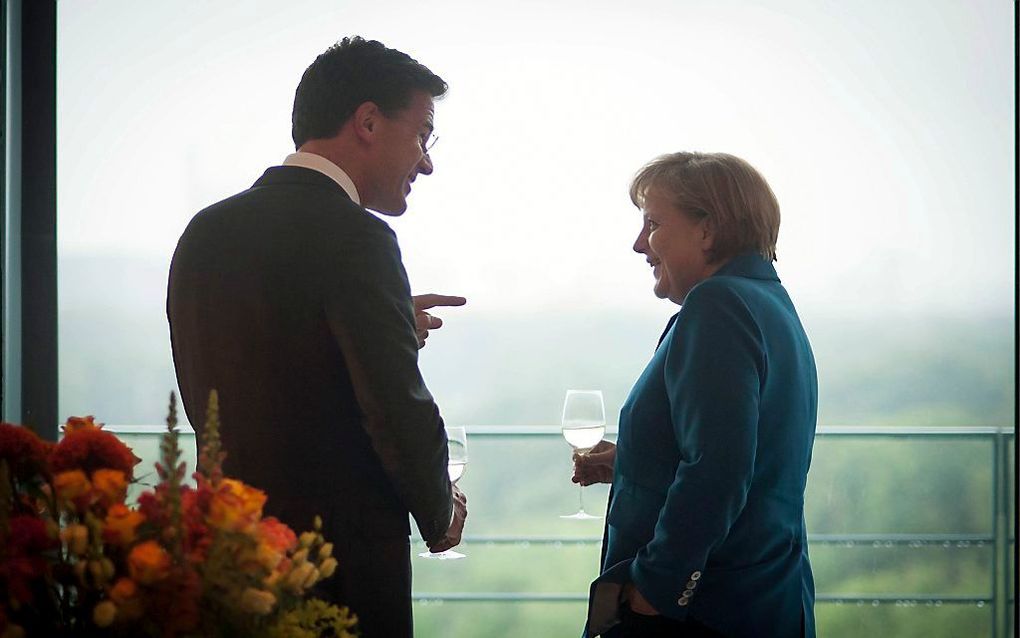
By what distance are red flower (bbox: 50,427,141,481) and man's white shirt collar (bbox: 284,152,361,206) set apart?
73 centimetres

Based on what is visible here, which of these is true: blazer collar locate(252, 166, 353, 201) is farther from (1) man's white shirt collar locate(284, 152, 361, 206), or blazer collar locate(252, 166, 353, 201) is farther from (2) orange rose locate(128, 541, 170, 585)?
(2) orange rose locate(128, 541, 170, 585)

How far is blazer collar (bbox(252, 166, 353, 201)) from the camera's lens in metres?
1.45

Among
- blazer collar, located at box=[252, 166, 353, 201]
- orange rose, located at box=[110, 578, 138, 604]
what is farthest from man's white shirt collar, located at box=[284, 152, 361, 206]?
orange rose, located at box=[110, 578, 138, 604]

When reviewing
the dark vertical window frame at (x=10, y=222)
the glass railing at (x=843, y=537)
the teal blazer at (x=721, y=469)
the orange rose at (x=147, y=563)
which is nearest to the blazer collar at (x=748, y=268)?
the teal blazer at (x=721, y=469)

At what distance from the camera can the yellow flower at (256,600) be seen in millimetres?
688

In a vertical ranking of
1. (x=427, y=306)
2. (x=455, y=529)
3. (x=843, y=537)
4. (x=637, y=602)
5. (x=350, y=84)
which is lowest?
(x=843, y=537)

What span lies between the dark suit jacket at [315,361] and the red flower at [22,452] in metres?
0.53

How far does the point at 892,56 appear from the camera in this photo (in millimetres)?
3088

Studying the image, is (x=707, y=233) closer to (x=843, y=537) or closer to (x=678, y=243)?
(x=678, y=243)

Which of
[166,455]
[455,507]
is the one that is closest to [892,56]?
[455,507]

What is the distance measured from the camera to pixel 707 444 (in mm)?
1465

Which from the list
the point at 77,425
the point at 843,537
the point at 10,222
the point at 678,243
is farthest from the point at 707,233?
the point at 10,222

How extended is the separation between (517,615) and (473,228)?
1.24 m

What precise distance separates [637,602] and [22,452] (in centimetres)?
101
